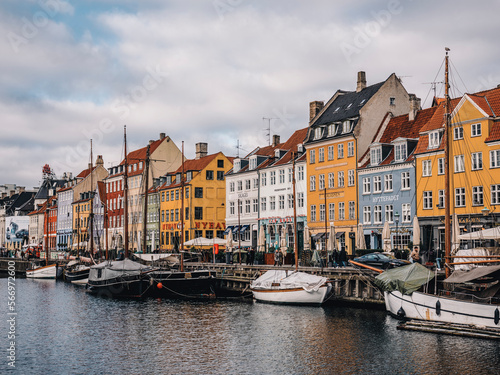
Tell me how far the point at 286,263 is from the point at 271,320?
18.1 meters

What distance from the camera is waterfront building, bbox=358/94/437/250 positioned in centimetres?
5695

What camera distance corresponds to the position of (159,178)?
326ft

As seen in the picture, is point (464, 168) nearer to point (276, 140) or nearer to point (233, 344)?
point (233, 344)

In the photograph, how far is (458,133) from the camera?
5366 centimetres

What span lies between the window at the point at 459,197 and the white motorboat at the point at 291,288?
1655 centimetres

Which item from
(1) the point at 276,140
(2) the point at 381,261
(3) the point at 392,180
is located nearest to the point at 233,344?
(2) the point at 381,261

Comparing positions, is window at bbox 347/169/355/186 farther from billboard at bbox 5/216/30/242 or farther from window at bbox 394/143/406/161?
billboard at bbox 5/216/30/242

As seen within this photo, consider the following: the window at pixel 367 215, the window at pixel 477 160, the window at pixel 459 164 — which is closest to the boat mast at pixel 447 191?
the window at pixel 477 160

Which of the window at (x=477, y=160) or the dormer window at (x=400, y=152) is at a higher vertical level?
the dormer window at (x=400, y=152)

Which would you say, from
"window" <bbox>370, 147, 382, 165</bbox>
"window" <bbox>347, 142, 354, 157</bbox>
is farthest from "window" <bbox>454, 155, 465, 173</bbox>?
"window" <bbox>347, 142, 354, 157</bbox>

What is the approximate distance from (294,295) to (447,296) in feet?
41.6

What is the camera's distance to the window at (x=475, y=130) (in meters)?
51.9

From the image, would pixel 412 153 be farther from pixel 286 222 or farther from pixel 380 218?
pixel 286 222

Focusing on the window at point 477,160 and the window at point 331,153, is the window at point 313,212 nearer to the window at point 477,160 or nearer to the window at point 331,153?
the window at point 331,153
